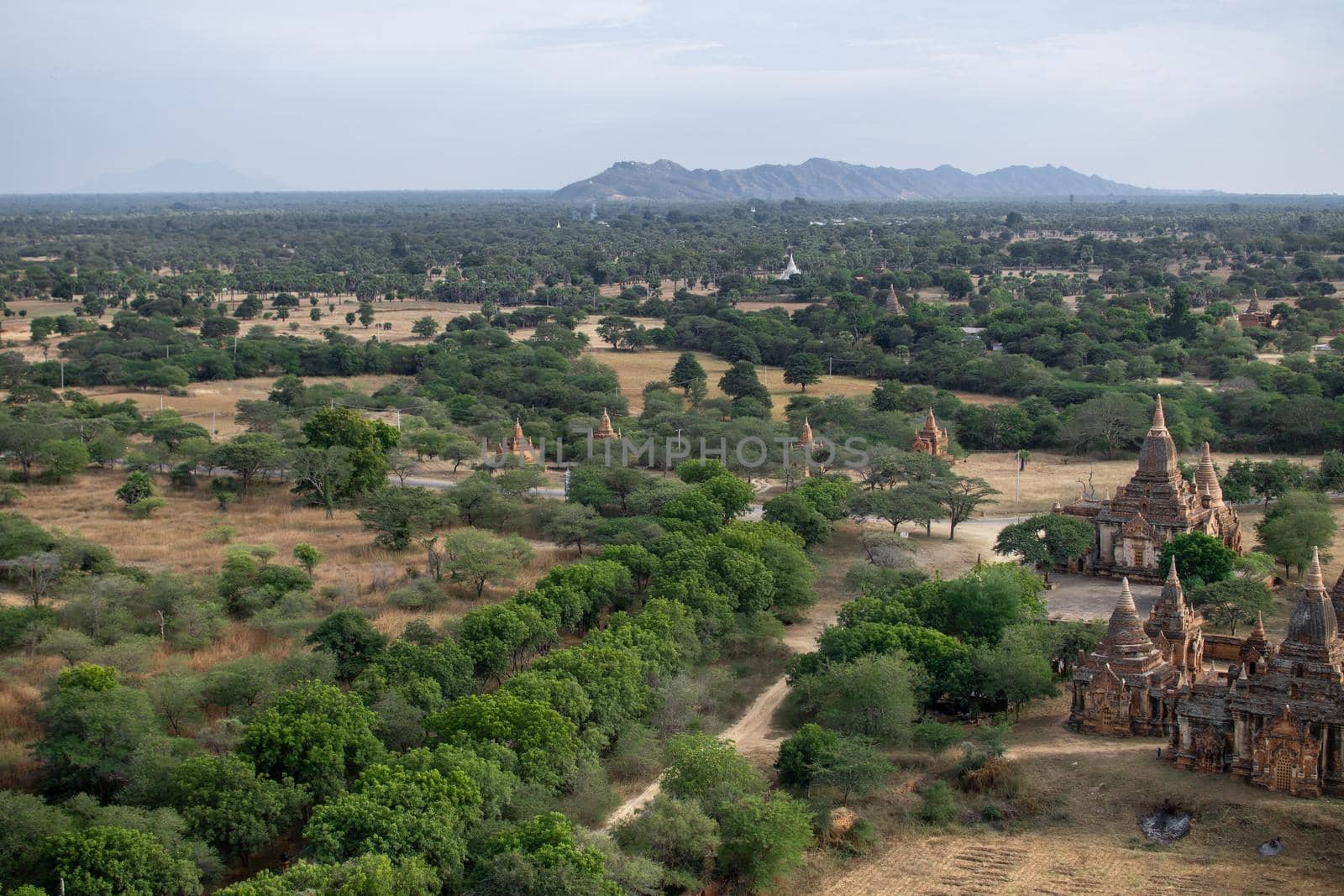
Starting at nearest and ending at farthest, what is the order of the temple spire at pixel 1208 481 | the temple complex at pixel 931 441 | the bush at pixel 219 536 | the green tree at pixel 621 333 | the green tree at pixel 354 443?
1. the temple spire at pixel 1208 481
2. the bush at pixel 219 536
3. the green tree at pixel 354 443
4. the temple complex at pixel 931 441
5. the green tree at pixel 621 333

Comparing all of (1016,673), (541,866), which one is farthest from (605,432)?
(541,866)

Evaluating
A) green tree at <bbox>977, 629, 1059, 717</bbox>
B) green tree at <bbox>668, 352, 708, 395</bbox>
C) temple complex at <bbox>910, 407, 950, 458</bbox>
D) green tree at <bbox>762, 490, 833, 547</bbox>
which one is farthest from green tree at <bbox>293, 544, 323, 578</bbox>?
green tree at <bbox>668, 352, 708, 395</bbox>

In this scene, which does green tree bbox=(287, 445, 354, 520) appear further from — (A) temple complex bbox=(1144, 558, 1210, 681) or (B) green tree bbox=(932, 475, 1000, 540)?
(A) temple complex bbox=(1144, 558, 1210, 681)

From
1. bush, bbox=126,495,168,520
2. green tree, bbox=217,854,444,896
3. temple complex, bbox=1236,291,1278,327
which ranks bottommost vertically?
bush, bbox=126,495,168,520

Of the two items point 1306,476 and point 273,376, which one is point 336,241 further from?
point 1306,476

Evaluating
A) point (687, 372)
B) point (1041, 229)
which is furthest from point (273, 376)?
point (1041, 229)

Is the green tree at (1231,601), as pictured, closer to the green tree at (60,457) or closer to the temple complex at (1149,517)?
the temple complex at (1149,517)

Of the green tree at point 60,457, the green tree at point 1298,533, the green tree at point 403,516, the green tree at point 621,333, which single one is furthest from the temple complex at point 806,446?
the green tree at point 621,333
